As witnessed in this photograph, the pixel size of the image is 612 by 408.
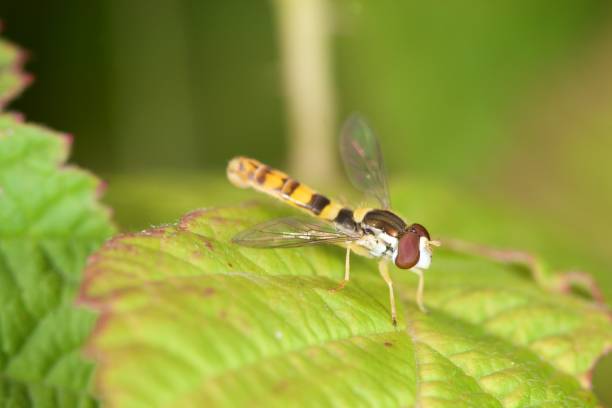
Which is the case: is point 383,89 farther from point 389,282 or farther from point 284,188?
point 389,282

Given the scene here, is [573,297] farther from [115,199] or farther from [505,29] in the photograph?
[505,29]

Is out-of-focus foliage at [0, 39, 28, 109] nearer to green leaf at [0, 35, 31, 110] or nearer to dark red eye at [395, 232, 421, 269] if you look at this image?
green leaf at [0, 35, 31, 110]

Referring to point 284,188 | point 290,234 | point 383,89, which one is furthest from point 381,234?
point 383,89

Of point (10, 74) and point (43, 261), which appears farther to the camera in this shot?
point (10, 74)

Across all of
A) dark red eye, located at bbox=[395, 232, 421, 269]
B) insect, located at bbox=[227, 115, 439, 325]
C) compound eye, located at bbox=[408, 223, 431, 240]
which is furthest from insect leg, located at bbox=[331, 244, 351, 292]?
compound eye, located at bbox=[408, 223, 431, 240]

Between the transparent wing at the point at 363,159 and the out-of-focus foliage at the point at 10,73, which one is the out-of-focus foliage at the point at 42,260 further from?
the transparent wing at the point at 363,159

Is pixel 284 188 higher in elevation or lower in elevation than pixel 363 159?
lower
